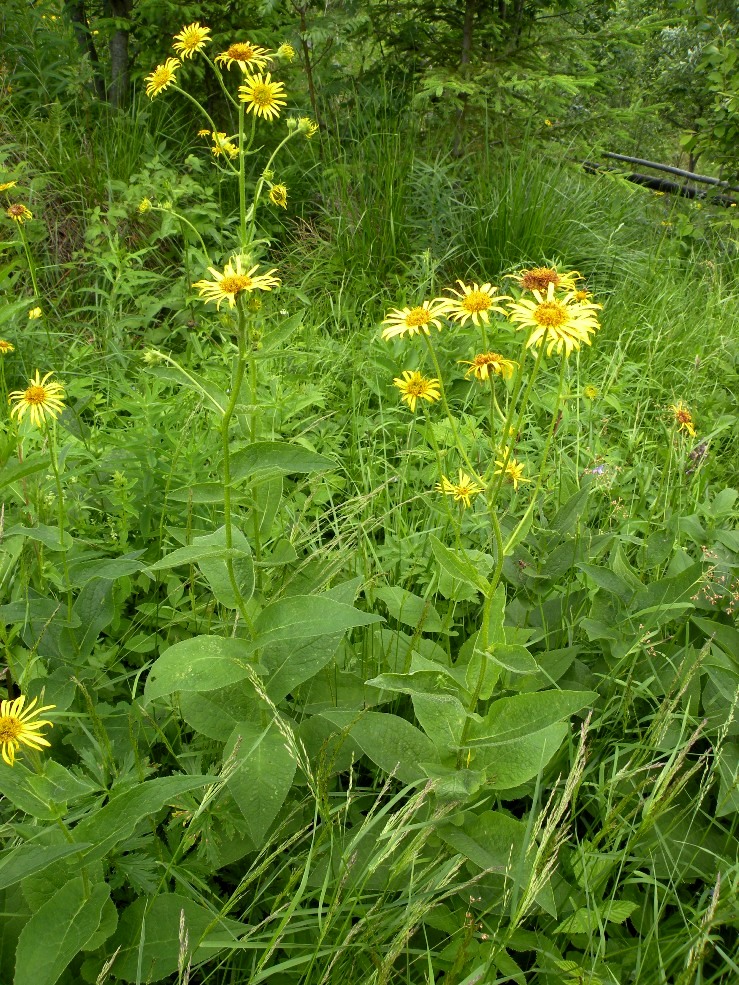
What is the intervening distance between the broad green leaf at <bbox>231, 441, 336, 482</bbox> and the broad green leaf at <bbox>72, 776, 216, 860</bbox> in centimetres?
38

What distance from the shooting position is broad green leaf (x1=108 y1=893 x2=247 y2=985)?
903mm

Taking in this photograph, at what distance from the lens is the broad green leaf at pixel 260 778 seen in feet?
3.28

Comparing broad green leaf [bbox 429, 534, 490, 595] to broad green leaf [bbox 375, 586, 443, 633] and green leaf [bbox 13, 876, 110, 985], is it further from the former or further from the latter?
green leaf [bbox 13, 876, 110, 985]

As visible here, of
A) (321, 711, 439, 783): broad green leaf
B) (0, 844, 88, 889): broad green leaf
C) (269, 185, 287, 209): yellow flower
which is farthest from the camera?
(269, 185, 287, 209): yellow flower

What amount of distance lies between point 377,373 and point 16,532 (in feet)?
5.41

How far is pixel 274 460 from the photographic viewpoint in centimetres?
98

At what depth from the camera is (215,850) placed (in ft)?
3.39

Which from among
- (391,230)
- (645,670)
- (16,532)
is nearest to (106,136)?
(391,230)

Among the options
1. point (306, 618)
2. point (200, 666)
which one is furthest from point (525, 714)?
point (200, 666)

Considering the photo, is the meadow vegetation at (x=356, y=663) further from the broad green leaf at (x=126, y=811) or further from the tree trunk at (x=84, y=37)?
the tree trunk at (x=84, y=37)

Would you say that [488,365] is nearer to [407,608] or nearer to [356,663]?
[407,608]

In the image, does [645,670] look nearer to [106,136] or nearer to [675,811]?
[675,811]

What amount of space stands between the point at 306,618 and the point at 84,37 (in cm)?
475

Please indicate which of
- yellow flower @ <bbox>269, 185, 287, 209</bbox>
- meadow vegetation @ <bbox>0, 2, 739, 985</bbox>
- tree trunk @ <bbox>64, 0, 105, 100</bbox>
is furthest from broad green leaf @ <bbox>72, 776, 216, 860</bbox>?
tree trunk @ <bbox>64, 0, 105, 100</bbox>
